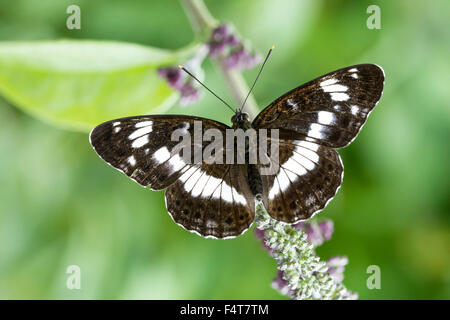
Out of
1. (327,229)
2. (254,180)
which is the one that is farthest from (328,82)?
(327,229)

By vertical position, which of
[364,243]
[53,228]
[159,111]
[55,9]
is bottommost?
[364,243]

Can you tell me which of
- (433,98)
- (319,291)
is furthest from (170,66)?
(433,98)

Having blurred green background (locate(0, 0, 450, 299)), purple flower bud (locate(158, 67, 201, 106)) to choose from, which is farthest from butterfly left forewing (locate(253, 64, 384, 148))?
blurred green background (locate(0, 0, 450, 299))

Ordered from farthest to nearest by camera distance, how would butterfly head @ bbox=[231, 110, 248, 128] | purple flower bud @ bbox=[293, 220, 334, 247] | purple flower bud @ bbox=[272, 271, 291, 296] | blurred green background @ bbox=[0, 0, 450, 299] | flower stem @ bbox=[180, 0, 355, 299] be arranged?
blurred green background @ bbox=[0, 0, 450, 299]
butterfly head @ bbox=[231, 110, 248, 128]
purple flower bud @ bbox=[293, 220, 334, 247]
purple flower bud @ bbox=[272, 271, 291, 296]
flower stem @ bbox=[180, 0, 355, 299]

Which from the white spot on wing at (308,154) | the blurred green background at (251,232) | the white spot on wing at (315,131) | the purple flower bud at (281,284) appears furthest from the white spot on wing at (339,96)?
the blurred green background at (251,232)

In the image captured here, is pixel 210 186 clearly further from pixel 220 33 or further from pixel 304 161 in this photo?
pixel 220 33

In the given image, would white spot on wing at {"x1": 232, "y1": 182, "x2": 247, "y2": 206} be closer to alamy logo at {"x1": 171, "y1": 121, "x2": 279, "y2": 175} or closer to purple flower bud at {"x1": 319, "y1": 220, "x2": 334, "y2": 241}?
alamy logo at {"x1": 171, "y1": 121, "x2": 279, "y2": 175}
